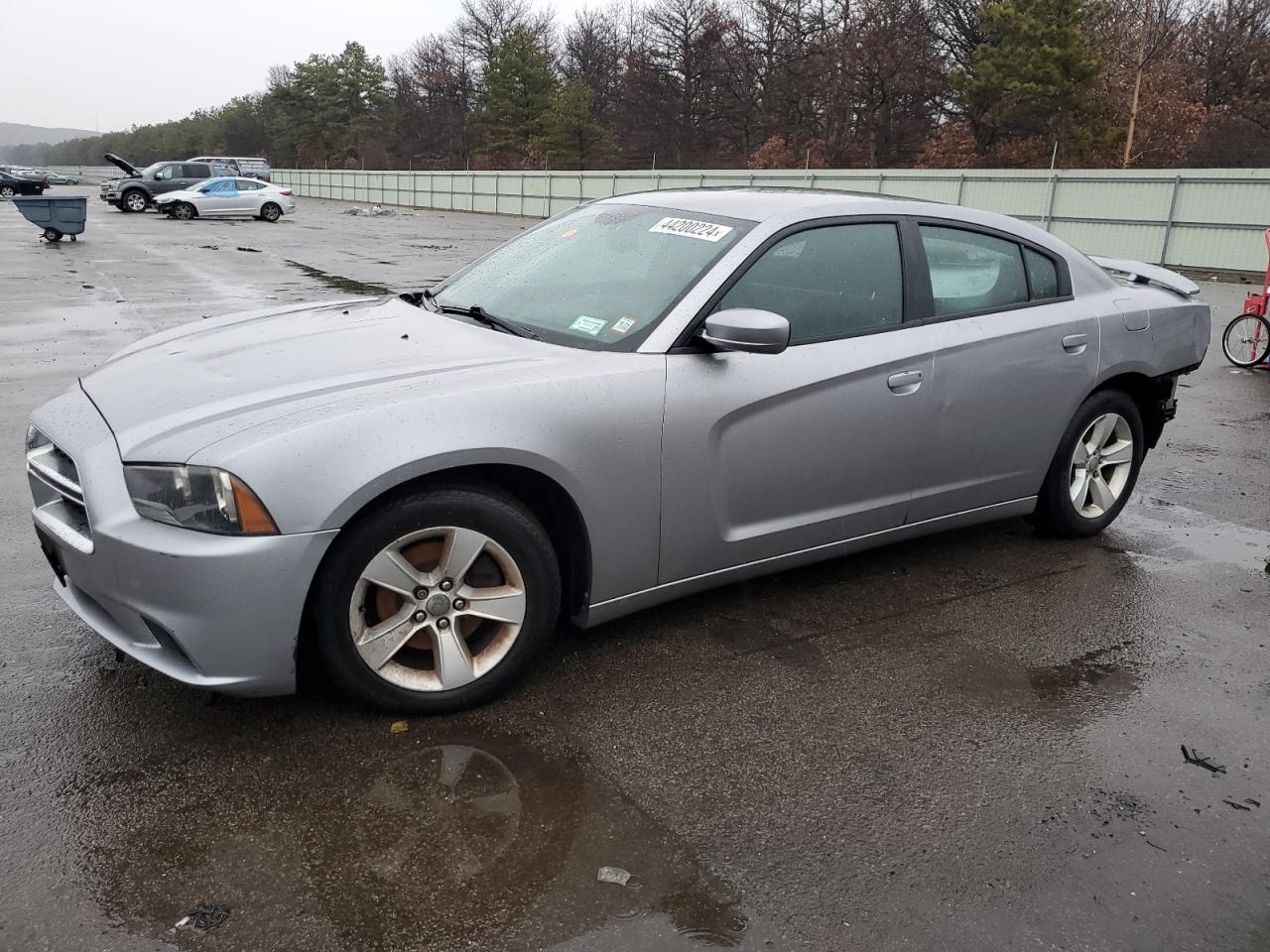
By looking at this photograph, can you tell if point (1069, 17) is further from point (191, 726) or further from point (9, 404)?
point (191, 726)

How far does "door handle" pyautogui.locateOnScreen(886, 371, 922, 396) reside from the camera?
3.95 m

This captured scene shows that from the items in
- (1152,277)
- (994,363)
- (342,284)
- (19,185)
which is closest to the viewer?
(994,363)

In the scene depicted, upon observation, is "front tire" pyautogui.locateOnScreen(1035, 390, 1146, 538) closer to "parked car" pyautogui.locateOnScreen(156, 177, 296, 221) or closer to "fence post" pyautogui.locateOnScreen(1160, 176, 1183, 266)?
"fence post" pyautogui.locateOnScreen(1160, 176, 1183, 266)

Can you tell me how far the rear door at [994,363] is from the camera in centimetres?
419

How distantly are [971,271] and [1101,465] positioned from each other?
1.29 metres

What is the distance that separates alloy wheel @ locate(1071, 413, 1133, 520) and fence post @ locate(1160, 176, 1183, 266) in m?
20.3

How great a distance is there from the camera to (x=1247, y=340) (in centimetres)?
1009

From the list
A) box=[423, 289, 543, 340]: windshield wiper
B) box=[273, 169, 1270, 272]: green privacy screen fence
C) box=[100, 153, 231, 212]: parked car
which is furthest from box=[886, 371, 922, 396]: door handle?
box=[100, 153, 231, 212]: parked car

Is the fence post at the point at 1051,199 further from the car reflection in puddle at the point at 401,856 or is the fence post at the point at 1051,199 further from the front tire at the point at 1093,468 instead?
the car reflection in puddle at the point at 401,856

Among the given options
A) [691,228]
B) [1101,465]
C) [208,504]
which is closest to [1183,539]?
[1101,465]

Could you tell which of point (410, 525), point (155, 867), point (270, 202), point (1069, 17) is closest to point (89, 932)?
point (155, 867)

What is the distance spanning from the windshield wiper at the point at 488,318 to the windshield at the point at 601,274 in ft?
0.09

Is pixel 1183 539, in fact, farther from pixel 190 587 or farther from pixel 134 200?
pixel 134 200

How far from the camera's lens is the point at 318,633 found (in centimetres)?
293
